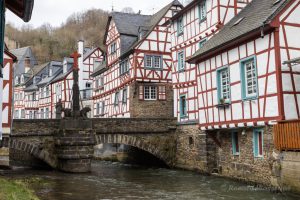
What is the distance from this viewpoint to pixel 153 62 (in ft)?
95.2

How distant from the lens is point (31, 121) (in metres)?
20.1

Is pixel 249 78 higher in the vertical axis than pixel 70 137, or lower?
higher

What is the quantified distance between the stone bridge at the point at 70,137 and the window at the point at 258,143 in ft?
27.1

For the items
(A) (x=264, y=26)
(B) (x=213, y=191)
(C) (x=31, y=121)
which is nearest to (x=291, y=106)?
(A) (x=264, y=26)

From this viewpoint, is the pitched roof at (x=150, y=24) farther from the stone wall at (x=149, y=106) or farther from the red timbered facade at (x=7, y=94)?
the red timbered facade at (x=7, y=94)

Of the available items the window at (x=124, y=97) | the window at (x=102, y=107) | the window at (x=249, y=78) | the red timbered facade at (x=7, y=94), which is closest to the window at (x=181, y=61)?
the window at (x=124, y=97)

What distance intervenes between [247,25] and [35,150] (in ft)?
38.6

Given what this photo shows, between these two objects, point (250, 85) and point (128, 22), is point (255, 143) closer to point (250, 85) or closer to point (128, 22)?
point (250, 85)

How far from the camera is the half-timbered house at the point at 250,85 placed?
13914 millimetres

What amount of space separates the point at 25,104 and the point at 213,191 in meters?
43.0

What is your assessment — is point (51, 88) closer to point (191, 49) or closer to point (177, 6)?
point (177, 6)

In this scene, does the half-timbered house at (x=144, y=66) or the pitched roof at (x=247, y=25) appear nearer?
the pitched roof at (x=247, y=25)

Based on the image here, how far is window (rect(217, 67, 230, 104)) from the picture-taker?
661 inches

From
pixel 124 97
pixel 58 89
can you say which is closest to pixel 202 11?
pixel 124 97
